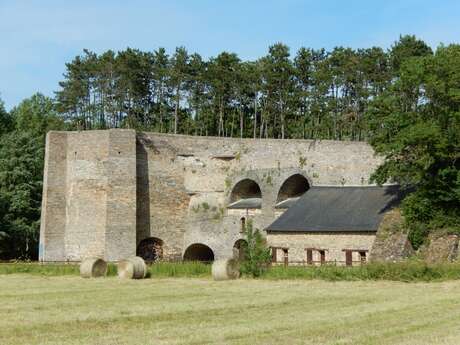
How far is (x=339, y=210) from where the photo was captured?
3328 cm

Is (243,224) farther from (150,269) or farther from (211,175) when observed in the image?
(150,269)

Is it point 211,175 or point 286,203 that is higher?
point 211,175

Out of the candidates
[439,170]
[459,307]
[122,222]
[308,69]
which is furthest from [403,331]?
[308,69]

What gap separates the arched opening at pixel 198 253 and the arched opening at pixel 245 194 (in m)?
3.16

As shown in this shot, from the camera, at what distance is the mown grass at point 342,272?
22.7 m

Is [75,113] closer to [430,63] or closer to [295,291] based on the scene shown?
[430,63]

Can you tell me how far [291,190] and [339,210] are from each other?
578 centimetres

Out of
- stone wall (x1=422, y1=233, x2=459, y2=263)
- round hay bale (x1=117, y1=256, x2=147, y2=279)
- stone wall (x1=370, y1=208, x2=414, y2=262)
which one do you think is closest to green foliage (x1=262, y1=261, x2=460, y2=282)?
stone wall (x1=422, y1=233, x2=459, y2=263)

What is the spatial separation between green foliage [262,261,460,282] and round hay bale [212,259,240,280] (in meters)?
1.29

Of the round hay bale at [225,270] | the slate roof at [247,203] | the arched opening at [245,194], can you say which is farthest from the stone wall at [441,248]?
the arched opening at [245,194]

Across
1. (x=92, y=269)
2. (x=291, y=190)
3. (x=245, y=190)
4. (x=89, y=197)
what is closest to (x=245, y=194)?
(x=245, y=190)

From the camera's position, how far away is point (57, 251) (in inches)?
1505

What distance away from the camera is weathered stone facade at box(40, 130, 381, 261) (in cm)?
3756

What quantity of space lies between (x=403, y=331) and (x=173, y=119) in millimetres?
49225
